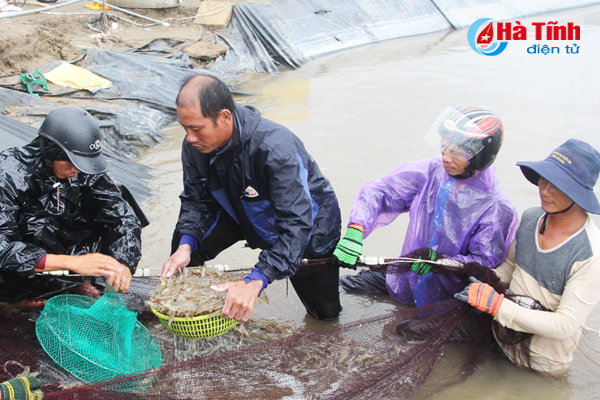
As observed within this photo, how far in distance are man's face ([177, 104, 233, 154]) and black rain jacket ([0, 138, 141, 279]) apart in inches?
41.9

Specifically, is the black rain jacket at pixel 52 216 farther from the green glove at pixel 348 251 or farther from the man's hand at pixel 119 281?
the green glove at pixel 348 251

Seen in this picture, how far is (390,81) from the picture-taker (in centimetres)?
1178

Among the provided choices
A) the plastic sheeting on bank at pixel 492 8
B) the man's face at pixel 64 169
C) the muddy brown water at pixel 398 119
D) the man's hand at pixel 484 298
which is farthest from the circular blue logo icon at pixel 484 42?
the man's face at pixel 64 169

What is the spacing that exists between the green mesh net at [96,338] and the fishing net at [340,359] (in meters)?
0.15

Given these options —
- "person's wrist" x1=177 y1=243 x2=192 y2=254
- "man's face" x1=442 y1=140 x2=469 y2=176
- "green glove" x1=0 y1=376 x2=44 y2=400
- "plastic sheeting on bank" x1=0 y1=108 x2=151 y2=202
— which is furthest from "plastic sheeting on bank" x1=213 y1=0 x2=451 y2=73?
"green glove" x1=0 y1=376 x2=44 y2=400

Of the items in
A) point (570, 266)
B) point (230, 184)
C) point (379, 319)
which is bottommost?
point (379, 319)

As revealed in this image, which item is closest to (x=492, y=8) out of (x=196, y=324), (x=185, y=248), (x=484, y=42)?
(x=484, y=42)

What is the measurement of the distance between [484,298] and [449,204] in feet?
2.48

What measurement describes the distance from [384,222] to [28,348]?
2.73 metres

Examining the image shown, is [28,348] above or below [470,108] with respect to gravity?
below

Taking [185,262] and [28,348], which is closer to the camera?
[28,348]

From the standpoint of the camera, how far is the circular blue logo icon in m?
15.3

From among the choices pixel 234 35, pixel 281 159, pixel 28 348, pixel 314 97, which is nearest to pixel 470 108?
pixel 281 159

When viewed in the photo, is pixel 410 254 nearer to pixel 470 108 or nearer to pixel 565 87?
pixel 470 108
